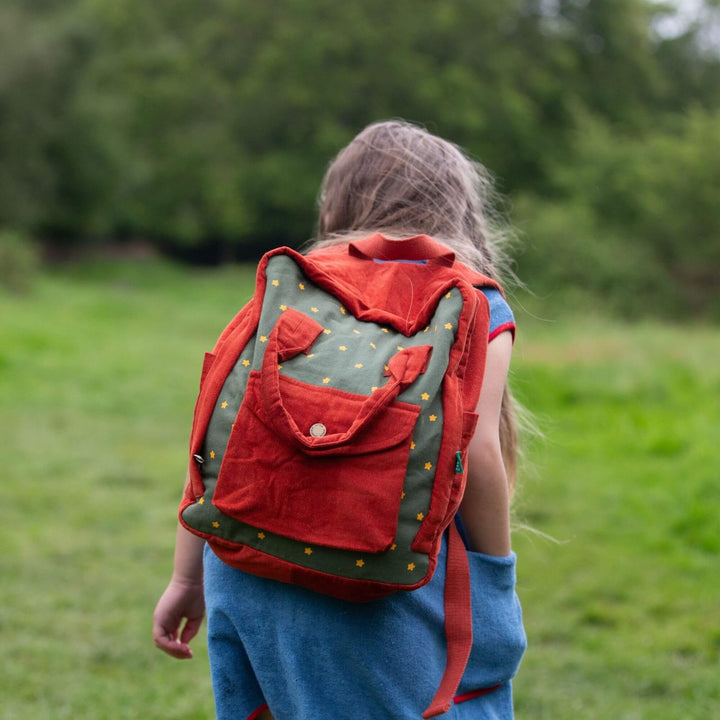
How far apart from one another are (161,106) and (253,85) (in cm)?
354

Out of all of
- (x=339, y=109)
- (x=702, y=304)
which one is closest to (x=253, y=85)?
(x=339, y=109)

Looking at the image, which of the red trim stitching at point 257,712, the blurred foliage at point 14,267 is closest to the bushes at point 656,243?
the blurred foliage at point 14,267

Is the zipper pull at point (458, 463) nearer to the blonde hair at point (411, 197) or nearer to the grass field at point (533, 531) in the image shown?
the blonde hair at point (411, 197)

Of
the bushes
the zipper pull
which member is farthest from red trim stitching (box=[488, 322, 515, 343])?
the bushes

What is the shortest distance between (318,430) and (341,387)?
0.09m

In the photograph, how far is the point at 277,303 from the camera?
1615 millimetres

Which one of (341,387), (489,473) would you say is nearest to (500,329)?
(489,473)

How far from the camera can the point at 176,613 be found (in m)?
1.99

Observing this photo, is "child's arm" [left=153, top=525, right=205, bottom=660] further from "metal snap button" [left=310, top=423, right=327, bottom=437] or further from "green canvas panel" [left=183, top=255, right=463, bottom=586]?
"metal snap button" [left=310, top=423, right=327, bottom=437]

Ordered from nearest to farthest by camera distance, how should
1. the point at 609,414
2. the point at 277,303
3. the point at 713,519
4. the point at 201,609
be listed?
the point at 277,303, the point at 201,609, the point at 713,519, the point at 609,414

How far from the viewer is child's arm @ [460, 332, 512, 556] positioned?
1.64 m

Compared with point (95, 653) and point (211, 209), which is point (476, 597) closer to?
point (95, 653)

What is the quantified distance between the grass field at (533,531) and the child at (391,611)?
0.56 m

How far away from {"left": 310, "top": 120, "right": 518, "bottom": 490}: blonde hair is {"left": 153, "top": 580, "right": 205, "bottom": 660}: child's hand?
0.72 meters
